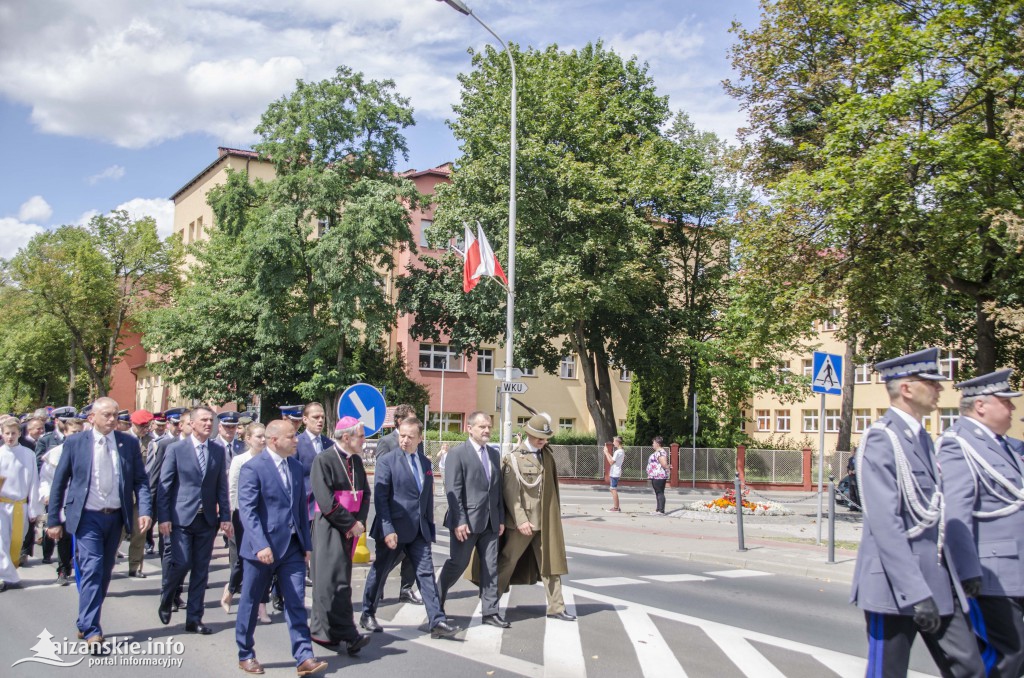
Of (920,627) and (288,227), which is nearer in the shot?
(920,627)

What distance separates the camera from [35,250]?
52.9 meters

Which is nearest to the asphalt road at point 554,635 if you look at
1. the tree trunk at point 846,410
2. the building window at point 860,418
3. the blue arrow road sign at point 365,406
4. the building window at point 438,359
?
the blue arrow road sign at point 365,406

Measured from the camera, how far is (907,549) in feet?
13.8

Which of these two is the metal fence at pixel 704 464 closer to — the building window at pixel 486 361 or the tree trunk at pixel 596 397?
the tree trunk at pixel 596 397

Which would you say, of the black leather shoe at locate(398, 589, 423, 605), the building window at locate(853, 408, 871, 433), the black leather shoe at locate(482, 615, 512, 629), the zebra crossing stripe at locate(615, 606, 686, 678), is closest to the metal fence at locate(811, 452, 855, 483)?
the building window at locate(853, 408, 871, 433)

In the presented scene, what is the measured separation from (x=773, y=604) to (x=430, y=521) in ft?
A: 14.1

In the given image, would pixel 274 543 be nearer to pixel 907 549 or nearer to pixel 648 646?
pixel 648 646

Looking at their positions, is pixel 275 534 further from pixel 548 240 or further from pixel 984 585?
pixel 548 240

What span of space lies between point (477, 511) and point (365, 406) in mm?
3470

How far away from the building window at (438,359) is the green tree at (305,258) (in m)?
11.6

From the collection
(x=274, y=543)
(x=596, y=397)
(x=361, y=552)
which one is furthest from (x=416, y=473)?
(x=596, y=397)

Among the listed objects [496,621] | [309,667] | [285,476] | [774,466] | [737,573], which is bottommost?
[774,466]

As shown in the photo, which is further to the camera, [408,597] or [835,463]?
[835,463]

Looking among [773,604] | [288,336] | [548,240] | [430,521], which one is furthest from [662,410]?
[430,521]
